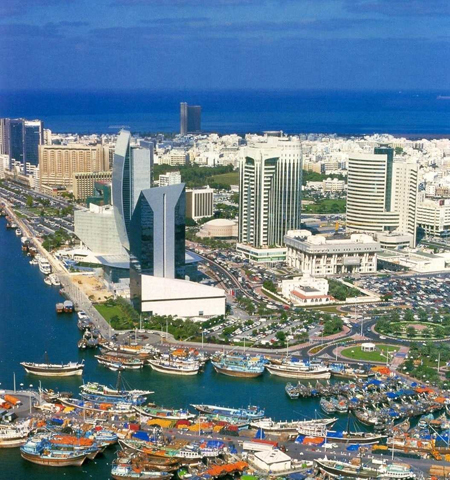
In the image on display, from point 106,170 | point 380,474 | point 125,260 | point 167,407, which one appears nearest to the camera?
point 380,474

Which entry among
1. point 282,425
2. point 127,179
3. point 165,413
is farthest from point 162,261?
point 282,425

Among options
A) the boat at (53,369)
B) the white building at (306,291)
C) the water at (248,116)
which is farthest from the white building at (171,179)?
the water at (248,116)

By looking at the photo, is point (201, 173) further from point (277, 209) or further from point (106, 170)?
point (277, 209)

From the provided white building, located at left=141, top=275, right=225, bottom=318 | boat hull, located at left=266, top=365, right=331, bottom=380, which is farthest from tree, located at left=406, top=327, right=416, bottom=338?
white building, located at left=141, top=275, right=225, bottom=318

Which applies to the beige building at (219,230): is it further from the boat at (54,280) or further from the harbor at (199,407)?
the harbor at (199,407)

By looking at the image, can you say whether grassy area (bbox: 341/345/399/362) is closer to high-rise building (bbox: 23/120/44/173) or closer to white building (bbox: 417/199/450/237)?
white building (bbox: 417/199/450/237)

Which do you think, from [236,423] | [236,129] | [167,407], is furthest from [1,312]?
[236,129]

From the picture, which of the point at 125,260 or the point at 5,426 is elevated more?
the point at 125,260
